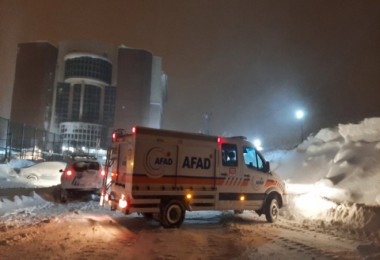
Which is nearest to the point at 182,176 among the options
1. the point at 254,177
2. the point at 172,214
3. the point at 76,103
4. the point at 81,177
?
the point at 172,214

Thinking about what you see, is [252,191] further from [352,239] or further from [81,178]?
[81,178]

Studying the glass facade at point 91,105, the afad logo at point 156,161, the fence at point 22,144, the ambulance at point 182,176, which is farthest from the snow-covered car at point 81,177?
the glass facade at point 91,105

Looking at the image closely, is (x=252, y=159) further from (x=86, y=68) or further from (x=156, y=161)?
(x=86, y=68)

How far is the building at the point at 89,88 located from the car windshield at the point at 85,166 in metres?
50.7

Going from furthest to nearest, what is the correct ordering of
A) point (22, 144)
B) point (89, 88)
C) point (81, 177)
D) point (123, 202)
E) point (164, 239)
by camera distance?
point (89, 88) < point (22, 144) < point (81, 177) < point (123, 202) < point (164, 239)

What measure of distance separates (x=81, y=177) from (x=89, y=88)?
54.6 metres

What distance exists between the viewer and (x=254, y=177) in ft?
43.0

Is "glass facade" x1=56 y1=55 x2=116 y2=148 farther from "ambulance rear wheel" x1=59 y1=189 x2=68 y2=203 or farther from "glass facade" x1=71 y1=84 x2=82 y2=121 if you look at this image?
"ambulance rear wheel" x1=59 y1=189 x2=68 y2=203

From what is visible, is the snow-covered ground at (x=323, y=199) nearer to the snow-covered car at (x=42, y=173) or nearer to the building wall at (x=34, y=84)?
the snow-covered car at (x=42, y=173)

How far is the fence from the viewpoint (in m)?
30.2

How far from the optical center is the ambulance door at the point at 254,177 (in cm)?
1295

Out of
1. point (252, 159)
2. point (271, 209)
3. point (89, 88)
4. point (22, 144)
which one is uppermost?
point (89, 88)

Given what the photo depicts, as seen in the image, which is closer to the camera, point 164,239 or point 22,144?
point 164,239

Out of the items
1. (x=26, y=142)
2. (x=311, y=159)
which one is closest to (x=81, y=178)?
(x=311, y=159)
